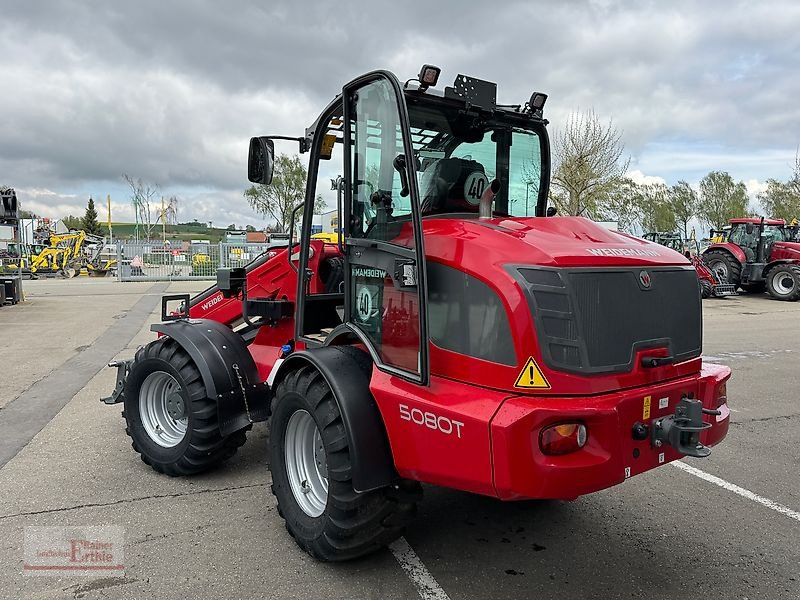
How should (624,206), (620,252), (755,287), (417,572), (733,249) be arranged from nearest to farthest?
(620,252), (417,572), (733,249), (755,287), (624,206)

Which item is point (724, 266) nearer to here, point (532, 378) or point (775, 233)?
point (775, 233)

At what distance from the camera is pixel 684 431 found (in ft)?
8.91

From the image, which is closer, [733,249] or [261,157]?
[261,157]

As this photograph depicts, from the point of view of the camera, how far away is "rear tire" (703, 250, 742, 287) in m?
20.3

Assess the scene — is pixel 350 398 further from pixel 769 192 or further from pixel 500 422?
pixel 769 192

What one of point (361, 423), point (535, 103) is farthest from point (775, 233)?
point (361, 423)

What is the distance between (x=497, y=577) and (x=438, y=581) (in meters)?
0.31

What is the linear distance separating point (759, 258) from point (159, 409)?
823 inches

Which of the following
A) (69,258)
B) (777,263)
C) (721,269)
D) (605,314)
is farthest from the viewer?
(69,258)

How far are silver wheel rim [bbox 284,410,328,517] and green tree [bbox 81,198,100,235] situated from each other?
82221 millimetres

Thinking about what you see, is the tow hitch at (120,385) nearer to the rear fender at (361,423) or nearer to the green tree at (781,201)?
the rear fender at (361,423)

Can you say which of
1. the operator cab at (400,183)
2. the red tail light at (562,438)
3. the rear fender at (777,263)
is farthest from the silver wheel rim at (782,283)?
the red tail light at (562,438)

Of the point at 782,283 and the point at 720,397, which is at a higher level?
the point at 720,397

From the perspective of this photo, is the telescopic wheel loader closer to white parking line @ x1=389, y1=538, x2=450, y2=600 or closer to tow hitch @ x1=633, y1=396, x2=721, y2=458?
tow hitch @ x1=633, y1=396, x2=721, y2=458
